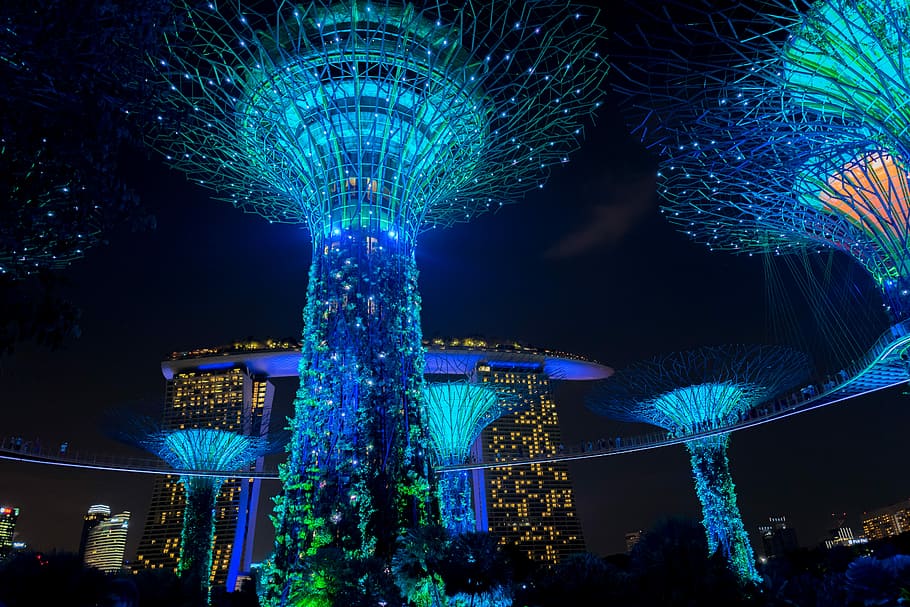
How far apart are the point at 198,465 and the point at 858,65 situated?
99.1 feet

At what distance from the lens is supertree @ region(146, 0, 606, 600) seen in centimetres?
1299

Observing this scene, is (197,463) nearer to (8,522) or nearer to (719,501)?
(719,501)

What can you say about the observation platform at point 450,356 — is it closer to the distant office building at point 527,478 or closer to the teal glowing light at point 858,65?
the distant office building at point 527,478

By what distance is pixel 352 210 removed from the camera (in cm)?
1509

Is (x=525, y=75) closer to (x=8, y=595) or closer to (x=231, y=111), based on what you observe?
(x=231, y=111)

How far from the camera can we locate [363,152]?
50.0 feet

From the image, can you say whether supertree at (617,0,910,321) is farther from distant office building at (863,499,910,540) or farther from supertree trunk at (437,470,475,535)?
distant office building at (863,499,910,540)

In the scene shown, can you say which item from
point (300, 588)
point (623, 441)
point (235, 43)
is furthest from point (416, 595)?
point (623, 441)

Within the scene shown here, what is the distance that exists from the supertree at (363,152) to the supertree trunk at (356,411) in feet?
0.10

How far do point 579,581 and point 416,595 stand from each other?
21.0 feet

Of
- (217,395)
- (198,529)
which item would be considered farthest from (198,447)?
(217,395)

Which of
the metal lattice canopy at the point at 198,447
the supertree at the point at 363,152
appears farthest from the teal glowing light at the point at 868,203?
the metal lattice canopy at the point at 198,447

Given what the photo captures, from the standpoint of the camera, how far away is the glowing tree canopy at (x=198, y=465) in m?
28.7

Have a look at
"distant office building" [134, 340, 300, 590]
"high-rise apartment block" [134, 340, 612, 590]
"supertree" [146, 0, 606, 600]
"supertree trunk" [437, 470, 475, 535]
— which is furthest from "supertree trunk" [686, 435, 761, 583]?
"distant office building" [134, 340, 300, 590]
